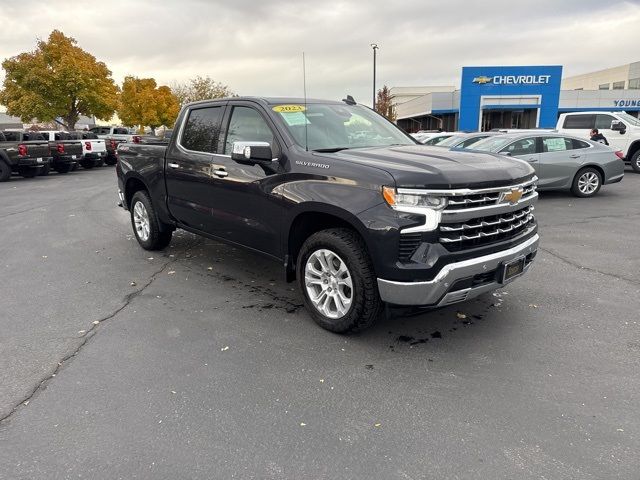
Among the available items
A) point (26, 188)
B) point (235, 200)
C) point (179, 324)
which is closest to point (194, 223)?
point (235, 200)

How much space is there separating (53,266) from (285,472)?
5096 mm

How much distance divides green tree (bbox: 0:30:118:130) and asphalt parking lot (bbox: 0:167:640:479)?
2990cm

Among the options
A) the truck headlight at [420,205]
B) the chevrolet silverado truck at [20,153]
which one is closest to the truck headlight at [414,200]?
the truck headlight at [420,205]

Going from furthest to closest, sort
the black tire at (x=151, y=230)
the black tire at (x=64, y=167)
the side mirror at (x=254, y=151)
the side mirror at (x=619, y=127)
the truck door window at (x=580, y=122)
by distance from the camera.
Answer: the black tire at (x=64, y=167) → the truck door window at (x=580, y=122) → the side mirror at (x=619, y=127) → the black tire at (x=151, y=230) → the side mirror at (x=254, y=151)

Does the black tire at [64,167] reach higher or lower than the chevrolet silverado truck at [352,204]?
lower

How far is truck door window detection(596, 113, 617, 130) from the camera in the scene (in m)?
16.0

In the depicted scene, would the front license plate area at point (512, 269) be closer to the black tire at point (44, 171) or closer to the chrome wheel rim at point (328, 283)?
the chrome wheel rim at point (328, 283)

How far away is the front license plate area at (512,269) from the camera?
372 centimetres

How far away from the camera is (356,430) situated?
2.85 metres

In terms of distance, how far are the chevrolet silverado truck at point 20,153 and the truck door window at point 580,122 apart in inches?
747

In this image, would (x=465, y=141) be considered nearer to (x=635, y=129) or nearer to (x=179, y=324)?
(x=635, y=129)

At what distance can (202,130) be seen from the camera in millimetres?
5457

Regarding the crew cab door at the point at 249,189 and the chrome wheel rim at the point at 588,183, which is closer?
the crew cab door at the point at 249,189

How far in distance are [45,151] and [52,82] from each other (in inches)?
637
